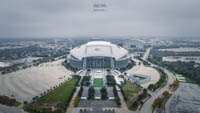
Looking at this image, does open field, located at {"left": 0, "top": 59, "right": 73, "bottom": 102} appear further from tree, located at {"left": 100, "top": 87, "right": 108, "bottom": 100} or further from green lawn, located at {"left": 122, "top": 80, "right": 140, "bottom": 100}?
green lawn, located at {"left": 122, "top": 80, "right": 140, "bottom": 100}

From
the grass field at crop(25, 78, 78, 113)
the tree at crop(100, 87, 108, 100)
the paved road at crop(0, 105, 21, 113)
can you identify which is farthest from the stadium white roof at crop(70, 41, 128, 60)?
the paved road at crop(0, 105, 21, 113)

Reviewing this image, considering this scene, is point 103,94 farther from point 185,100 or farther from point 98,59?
point 98,59

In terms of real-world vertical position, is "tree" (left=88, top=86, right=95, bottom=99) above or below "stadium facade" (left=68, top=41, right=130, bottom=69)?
below

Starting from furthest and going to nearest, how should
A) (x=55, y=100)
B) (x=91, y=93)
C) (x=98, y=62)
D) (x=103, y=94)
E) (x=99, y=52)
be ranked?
1. (x=99, y=52)
2. (x=98, y=62)
3. (x=91, y=93)
4. (x=103, y=94)
5. (x=55, y=100)

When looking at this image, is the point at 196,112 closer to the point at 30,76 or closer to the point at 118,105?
the point at 118,105

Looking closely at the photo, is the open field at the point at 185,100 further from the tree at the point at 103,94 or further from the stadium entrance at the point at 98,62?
the stadium entrance at the point at 98,62

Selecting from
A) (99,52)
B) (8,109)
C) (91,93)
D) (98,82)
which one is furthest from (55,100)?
(99,52)
